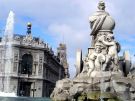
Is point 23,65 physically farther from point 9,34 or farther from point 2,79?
point 9,34

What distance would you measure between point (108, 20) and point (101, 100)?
4.79 meters

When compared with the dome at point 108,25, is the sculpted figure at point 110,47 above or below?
below

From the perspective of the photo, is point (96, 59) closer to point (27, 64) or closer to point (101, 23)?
point (101, 23)

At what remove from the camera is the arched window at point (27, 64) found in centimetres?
8891

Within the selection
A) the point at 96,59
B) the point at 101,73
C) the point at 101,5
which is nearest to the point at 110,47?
the point at 96,59

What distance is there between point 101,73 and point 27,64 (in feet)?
238

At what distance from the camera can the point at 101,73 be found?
18.2 meters

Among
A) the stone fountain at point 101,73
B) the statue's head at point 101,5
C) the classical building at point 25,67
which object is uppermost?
the classical building at point 25,67

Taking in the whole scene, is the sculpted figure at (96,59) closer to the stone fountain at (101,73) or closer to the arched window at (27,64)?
the stone fountain at (101,73)

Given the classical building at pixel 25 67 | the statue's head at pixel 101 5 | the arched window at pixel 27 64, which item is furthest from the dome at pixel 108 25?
the arched window at pixel 27 64

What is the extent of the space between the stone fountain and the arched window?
228 ft

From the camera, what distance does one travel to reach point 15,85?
84125 millimetres

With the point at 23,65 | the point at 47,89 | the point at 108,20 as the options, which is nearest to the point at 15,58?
the point at 23,65

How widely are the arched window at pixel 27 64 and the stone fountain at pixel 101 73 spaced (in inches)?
2736
